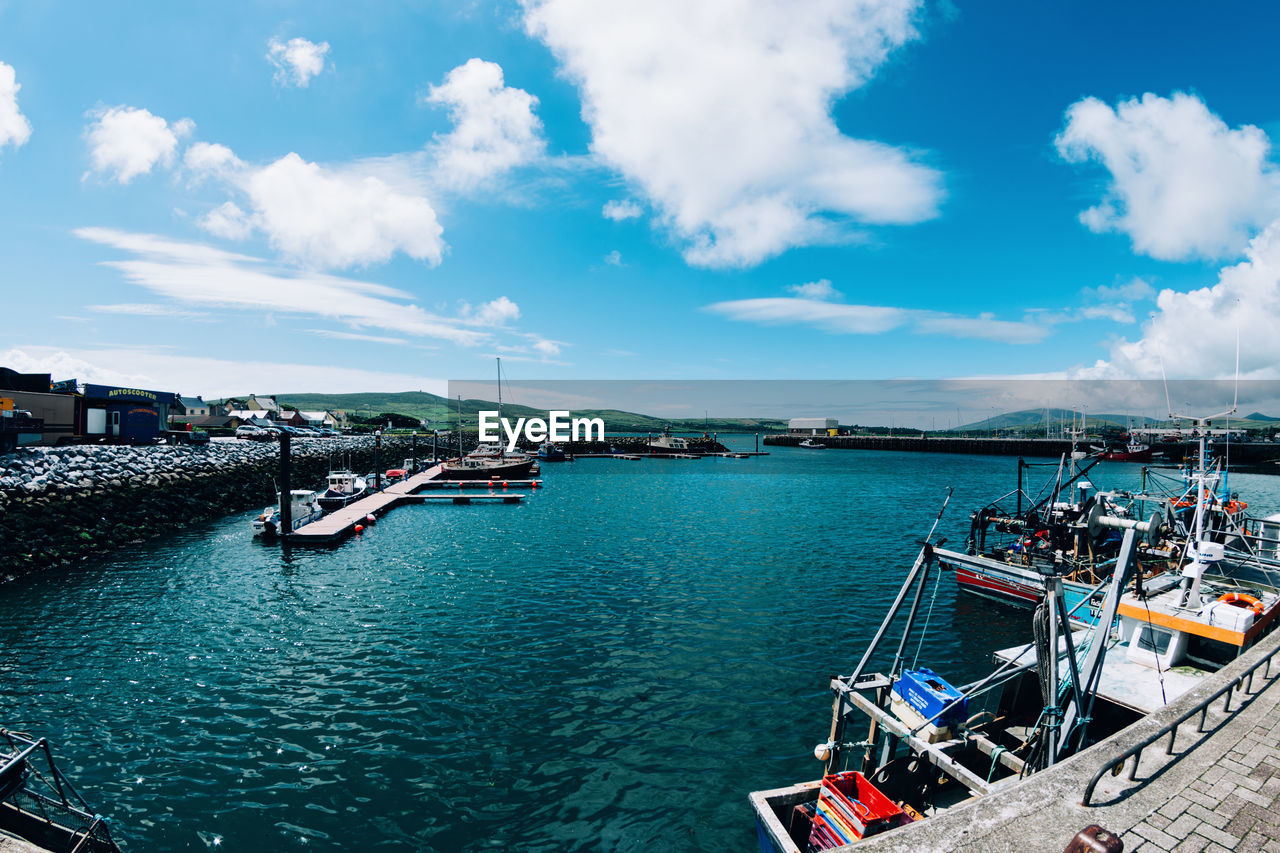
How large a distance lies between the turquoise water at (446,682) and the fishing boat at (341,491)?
1127 cm

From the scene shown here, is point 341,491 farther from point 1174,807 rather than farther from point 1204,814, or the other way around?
point 1204,814

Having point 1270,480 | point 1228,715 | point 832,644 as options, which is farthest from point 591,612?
point 1270,480

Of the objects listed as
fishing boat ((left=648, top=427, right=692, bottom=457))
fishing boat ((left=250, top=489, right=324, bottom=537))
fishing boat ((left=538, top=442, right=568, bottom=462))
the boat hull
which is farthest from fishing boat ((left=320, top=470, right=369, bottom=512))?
fishing boat ((left=648, top=427, right=692, bottom=457))

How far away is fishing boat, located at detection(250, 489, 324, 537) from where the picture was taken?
121 ft

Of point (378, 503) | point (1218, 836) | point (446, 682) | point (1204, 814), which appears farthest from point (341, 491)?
point (1218, 836)

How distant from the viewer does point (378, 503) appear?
52.2m

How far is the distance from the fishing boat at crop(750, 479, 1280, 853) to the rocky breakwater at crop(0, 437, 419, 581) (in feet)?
121

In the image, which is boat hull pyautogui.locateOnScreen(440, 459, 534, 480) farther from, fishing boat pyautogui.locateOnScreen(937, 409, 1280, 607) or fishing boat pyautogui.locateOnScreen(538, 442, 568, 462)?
fishing boat pyautogui.locateOnScreen(937, 409, 1280, 607)

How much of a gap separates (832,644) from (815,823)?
1281 centimetres

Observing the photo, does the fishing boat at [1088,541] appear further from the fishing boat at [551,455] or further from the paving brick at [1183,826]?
the fishing boat at [551,455]

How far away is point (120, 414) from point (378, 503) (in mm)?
Result: 44147

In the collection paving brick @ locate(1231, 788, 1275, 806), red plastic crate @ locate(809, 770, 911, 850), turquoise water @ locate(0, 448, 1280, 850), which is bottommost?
turquoise water @ locate(0, 448, 1280, 850)

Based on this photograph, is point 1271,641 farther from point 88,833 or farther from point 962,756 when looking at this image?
point 88,833

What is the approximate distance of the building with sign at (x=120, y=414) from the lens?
66.2m
